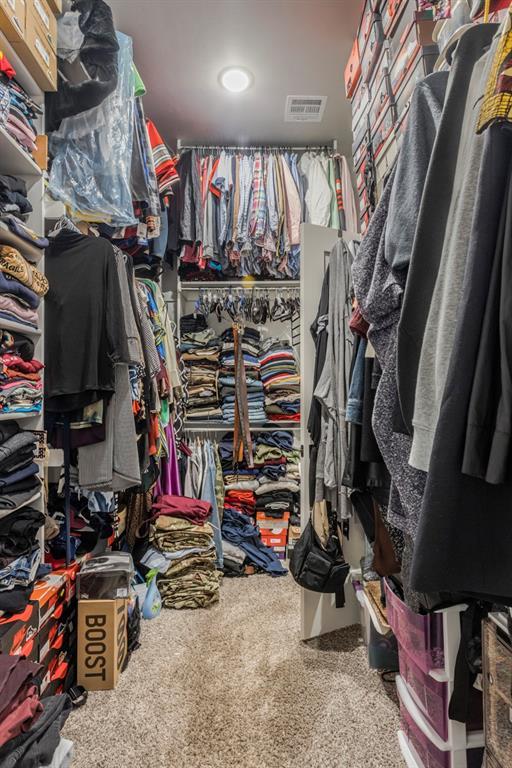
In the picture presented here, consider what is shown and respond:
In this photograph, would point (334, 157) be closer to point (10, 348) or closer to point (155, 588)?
point (10, 348)

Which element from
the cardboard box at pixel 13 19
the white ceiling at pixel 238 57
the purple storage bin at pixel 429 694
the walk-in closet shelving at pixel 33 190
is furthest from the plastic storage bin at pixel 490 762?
the white ceiling at pixel 238 57

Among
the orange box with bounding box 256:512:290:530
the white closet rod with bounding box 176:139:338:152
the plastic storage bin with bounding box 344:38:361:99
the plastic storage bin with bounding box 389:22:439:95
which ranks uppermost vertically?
the white closet rod with bounding box 176:139:338:152

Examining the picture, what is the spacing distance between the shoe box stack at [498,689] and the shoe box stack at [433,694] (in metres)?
0.08

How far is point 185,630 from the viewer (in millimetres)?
1952

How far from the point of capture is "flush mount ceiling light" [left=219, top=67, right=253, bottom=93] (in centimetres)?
225

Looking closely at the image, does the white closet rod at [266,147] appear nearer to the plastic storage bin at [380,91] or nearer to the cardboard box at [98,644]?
the plastic storage bin at [380,91]

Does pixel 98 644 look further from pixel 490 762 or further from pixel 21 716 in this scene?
pixel 490 762

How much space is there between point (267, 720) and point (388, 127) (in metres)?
1.99

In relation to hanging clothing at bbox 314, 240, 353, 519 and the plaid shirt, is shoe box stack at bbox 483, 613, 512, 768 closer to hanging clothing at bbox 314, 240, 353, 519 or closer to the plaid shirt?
hanging clothing at bbox 314, 240, 353, 519

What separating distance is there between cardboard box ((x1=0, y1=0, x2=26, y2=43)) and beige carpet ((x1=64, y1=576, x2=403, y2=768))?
2.32m

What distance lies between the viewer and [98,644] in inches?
62.8

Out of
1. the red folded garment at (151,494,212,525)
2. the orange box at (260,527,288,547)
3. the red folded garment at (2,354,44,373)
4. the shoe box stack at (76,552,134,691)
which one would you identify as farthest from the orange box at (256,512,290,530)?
the red folded garment at (2,354,44,373)

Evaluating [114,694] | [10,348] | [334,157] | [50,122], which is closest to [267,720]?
[114,694]

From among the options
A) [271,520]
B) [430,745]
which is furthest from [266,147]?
[430,745]
